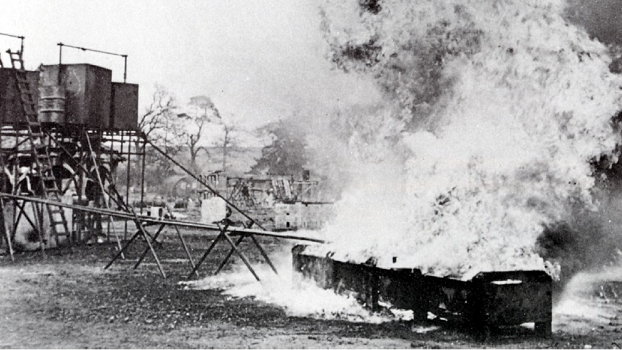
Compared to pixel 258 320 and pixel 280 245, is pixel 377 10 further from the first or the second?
pixel 280 245

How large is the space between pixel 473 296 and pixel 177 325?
418 cm

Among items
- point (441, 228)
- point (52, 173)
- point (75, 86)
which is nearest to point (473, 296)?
point (441, 228)

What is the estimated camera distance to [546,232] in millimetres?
11445

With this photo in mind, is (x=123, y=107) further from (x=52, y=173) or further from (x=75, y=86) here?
(x=52, y=173)

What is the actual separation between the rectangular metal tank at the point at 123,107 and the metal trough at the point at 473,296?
49.3 feet

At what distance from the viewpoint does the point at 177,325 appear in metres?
9.43

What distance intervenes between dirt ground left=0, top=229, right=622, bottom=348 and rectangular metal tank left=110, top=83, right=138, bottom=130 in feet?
31.2

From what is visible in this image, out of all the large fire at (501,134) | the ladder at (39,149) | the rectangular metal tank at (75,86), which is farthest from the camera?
the rectangular metal tank at (75,86)

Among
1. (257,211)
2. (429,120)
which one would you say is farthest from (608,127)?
(257,211)

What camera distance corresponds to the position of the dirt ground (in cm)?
839

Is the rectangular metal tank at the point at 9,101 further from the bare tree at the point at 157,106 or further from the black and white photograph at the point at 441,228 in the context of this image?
the bare tree at the point at 157,106

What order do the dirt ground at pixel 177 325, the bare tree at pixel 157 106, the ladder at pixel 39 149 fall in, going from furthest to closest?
the bare tree at pixel 157 106, the ladder at pixel 39 149, the dirt ground at pixel 177 325

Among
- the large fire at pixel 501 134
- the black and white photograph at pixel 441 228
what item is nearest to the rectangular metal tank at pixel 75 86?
the black and white photograph at pixel 441 228

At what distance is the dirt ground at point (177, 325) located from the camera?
330 inches
